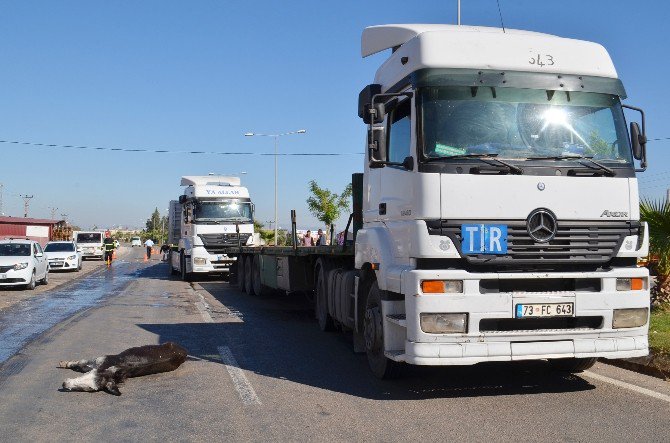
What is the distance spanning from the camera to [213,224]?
22.8 m

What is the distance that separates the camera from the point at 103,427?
18.0ft

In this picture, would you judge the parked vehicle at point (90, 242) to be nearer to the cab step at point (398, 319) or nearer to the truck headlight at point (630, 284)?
the cab step at point (398, 319)

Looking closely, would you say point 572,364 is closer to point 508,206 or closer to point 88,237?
point 508,206

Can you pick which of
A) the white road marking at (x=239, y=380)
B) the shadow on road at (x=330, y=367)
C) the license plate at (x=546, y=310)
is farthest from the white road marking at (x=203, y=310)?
the license plate at (x=546, y=310)

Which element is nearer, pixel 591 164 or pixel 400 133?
pixel 591 164

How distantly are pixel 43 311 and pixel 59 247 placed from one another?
19.1m

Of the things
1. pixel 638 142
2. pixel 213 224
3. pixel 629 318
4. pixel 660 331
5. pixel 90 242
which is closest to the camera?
pixel 629 318

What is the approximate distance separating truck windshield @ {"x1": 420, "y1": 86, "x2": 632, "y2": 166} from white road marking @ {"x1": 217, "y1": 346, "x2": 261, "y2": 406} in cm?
268

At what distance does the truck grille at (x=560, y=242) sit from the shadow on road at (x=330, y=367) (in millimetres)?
1336

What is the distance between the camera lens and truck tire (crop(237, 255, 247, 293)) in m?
19.1

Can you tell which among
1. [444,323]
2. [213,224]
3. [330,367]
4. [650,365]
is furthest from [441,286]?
[213,224]

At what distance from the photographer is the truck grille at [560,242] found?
20.0 feet

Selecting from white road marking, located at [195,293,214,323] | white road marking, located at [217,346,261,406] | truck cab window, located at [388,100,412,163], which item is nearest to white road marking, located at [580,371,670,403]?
truck cab window, located at [388,100,412,163]

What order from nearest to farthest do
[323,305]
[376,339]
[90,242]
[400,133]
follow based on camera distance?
[400,133], [376,339], [323,305], [90,242]
